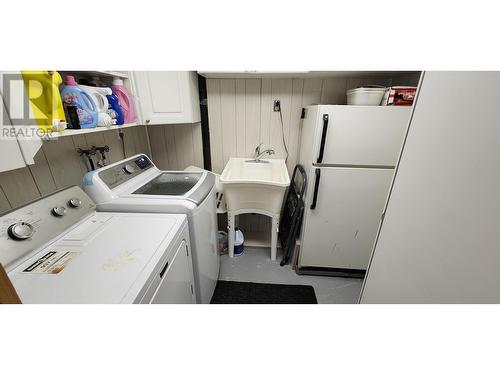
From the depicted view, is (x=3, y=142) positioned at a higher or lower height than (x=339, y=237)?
higher

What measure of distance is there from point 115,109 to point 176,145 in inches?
40.4

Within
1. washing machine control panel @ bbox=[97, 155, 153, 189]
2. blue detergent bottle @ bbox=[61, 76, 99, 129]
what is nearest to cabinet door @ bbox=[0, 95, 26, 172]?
blue detergent bottle @ bbox=[61, 76, 99, 129]

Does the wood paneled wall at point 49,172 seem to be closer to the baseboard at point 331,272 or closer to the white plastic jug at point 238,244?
the white plastic jug at point 238,244

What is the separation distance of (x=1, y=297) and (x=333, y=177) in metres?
1.83

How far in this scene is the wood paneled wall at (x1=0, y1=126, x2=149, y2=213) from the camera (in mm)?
995

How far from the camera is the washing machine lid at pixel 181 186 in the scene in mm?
1313

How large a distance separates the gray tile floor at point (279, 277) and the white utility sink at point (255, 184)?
65 centimetres

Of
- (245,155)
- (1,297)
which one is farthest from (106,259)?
(245,155)

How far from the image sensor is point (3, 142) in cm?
65

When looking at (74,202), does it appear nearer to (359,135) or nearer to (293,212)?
(293,212)

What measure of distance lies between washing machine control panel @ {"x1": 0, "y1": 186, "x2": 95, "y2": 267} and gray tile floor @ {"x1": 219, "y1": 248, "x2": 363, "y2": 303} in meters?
1.41

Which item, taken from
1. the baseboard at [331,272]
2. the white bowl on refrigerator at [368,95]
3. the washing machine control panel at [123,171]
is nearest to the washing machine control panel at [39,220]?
the washing machine control panel at [123,171]

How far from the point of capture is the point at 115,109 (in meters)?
1.37

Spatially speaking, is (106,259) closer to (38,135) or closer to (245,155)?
(38,135)
